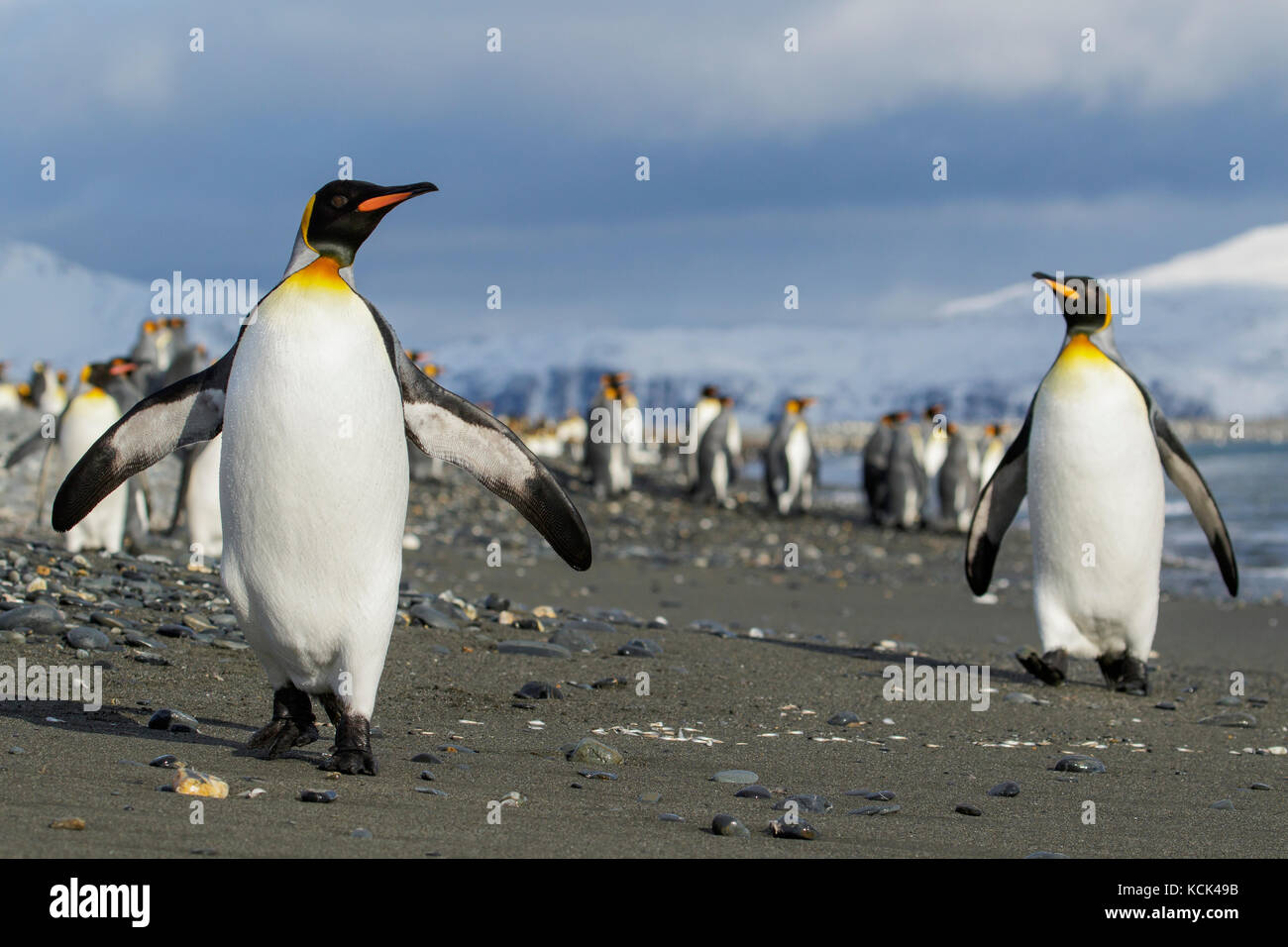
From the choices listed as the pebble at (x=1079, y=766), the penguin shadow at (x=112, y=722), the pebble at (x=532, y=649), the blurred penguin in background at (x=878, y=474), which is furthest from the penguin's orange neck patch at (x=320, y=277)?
the blurred penguin in background at (x=878, y=474)

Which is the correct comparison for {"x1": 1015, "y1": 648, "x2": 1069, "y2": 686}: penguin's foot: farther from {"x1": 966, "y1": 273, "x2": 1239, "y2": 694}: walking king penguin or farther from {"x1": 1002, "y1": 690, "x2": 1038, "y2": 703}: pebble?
{"x1": 1002, "y1": 690, "x2": 1038, "y2": 703}: pebble

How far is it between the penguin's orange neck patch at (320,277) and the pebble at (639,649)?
2591mm

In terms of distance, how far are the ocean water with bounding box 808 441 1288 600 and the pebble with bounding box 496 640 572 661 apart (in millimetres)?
6857

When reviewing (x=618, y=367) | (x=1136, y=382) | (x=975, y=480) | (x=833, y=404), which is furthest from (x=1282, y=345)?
(x=1136, y=382)

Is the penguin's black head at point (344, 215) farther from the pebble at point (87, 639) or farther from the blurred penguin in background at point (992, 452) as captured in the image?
the blurred penguin in background at point (992, 452)

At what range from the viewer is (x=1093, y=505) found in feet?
19.7

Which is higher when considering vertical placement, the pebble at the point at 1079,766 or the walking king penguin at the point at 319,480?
the walking king penguin at the point at 319,480

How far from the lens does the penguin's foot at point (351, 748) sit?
11.4 ft

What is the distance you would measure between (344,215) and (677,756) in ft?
5.98

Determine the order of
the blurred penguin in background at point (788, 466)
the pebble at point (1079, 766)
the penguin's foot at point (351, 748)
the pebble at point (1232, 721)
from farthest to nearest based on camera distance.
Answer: the blurred penguin in background at point (788, 466) → the pebble at point (1232, 721) → the pebble at point (1079, 766) → the penguin's foot at point (351, 748)

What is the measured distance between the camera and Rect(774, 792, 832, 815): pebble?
3354mm

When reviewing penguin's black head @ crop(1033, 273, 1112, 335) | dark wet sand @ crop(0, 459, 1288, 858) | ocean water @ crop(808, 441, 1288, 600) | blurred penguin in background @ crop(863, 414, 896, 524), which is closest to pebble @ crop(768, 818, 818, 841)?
dark wet sand @ crop(0, 459, 1288, 858)
